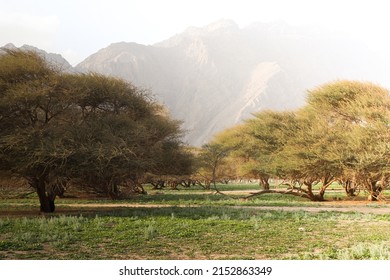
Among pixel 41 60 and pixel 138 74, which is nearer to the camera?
pixel 41 60

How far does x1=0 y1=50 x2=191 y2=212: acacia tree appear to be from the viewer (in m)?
24.8

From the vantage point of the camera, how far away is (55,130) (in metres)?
26.2

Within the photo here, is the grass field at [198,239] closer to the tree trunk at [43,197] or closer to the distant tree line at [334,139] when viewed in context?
the tree trunk at [43,197]

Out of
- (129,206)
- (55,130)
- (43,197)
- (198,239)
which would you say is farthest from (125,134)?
(198,239)

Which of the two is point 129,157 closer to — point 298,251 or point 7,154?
point 7,154

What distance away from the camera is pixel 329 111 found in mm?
49062

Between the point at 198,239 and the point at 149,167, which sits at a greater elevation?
the point at 149,167

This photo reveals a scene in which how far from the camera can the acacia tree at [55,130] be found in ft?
81.3

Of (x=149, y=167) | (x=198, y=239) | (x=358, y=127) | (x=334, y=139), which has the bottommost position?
(x=198, y=239)

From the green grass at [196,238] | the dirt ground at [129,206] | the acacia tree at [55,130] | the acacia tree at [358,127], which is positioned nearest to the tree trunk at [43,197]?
the acacia tree at [55,130]

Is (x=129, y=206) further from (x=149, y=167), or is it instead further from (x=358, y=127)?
(x=358, y=127)

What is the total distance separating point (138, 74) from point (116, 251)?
177 m

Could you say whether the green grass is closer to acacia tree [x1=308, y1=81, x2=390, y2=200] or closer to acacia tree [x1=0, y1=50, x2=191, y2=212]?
acacia tree [x1=0, y1=50, x2=191, y2=212]

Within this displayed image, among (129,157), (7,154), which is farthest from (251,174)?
(7,154)
